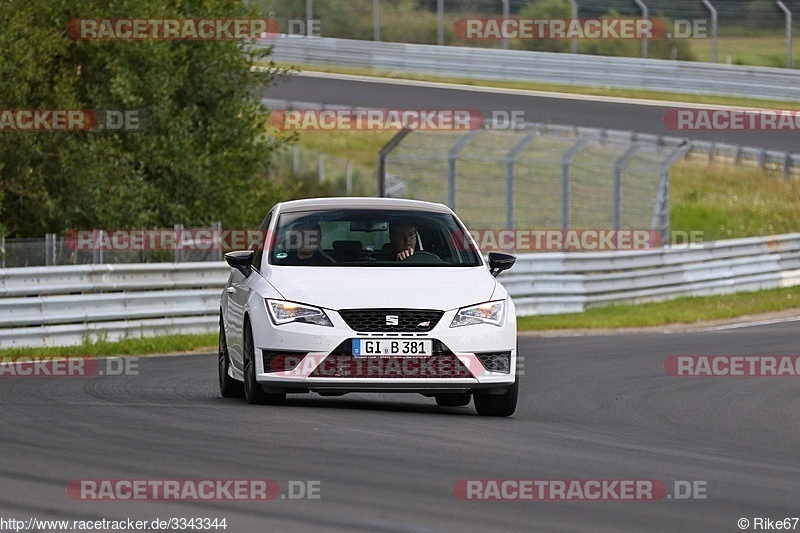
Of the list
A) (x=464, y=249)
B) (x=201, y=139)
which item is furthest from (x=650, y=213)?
(x=464, y=249)

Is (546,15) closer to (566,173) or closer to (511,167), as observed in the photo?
(566,173)

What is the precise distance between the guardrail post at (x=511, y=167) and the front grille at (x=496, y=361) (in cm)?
1412

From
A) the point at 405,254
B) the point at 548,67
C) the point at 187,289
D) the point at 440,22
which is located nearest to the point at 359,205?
the point at 405,254

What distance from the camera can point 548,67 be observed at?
41.3 m

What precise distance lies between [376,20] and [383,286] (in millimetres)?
32048

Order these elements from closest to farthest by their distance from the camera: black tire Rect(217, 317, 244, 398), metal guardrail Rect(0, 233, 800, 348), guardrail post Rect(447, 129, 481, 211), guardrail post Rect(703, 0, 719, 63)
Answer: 1. black tire Rect(217, 317, 244, 398)
2. metal guardrail Rect(0, 233, 800, 348)
3. guardrail post Rect(447, 129, 481, 211)
4. guardrail post Rect(703, 0, 719, 63)

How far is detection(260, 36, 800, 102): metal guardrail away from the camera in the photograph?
126ft

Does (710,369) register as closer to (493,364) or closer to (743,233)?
(493,364)

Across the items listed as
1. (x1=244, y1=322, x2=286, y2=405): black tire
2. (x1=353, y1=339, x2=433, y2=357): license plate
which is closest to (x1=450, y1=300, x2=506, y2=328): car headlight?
(x1=353, y1=339, x2=433, y2=357): license plate

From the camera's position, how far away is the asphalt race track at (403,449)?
6.55 m

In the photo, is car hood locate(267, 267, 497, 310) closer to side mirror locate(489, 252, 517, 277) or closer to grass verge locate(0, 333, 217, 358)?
side mirror locate(489, 252, 517, 277)

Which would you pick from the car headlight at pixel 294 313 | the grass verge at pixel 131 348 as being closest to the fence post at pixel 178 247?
the grass verge at pixel 131 348

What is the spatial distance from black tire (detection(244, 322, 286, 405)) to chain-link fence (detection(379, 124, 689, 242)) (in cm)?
1346

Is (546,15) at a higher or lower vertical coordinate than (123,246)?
higher
